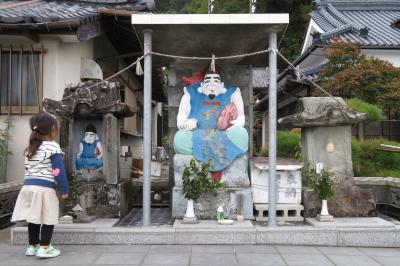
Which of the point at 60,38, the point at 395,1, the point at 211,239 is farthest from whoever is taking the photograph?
the point at 395,1

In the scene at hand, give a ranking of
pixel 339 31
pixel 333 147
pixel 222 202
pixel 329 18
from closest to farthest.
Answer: pixel 222 202
pixel 333 147
pixel 339 31
pixel 329 18

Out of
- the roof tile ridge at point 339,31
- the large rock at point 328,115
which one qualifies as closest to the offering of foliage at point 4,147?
the large rock at point 328,115

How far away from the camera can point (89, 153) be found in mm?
8438

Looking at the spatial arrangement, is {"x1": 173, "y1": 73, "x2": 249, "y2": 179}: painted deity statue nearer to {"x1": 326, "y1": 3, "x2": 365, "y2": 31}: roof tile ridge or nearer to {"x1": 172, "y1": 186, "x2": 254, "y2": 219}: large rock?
{"x1": 172, "y1": 186, "x2": 254, "y2": 219}: large rock

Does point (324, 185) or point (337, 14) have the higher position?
point (337, 14)

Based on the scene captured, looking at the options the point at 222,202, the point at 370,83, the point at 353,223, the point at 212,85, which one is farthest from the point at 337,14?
the point at 222,202

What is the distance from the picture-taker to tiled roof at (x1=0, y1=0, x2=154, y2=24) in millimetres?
9273

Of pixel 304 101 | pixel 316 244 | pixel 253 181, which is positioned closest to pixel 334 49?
pixel 304 101

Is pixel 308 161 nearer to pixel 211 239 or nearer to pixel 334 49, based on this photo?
pixel 211 239

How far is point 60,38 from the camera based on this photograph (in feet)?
33.5

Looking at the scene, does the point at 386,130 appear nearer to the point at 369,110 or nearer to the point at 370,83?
the point at 370,83

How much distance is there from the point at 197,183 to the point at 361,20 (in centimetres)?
1769

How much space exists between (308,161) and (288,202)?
3.04 feet

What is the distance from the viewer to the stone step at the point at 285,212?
800 centimetres
